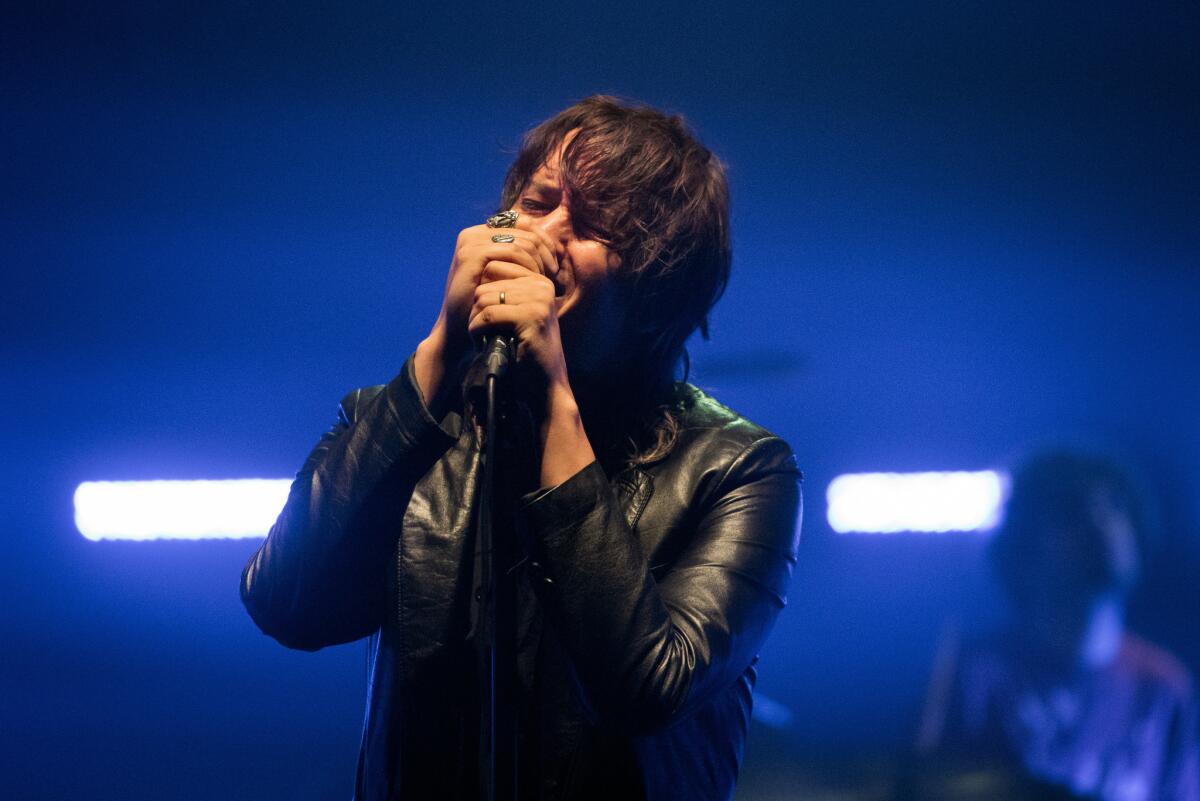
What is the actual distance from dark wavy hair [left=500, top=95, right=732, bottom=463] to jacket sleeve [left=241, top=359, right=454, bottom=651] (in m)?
0.27

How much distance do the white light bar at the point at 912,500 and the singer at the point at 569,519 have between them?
1.45 m

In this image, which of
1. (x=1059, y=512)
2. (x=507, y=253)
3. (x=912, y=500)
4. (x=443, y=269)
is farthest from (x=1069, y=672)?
(x=507, y=253)

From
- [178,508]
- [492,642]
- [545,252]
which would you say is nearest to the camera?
[492,642]

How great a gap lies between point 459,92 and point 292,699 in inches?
58.0

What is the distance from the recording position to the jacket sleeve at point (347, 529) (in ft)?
2.99

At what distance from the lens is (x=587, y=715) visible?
0.90 metres

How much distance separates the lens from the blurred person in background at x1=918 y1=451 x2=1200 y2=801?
7.89 feet

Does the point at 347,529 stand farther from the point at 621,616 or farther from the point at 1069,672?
the point at 1069,672

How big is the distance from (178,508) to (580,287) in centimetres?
167

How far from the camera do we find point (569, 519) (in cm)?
82

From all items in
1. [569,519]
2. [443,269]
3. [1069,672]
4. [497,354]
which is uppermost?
[443,269]

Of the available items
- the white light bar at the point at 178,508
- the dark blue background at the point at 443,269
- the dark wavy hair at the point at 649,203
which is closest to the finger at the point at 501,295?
the dark wavy hair at the point at 649,203

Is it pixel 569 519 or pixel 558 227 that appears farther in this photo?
pixel 558 227

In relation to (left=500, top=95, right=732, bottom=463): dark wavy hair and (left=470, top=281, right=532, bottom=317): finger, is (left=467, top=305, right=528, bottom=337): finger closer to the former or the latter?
(left=470, top=281, right=532, bottom=317): finger
